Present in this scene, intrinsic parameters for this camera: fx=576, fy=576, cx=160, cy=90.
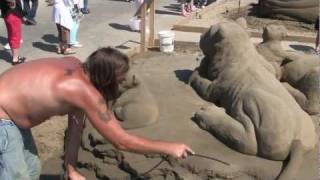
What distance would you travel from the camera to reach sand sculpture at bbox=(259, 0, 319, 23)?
11117 millimetres

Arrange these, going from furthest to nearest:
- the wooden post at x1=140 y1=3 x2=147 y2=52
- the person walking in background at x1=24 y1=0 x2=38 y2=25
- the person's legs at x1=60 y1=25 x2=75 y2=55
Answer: the person walking in background at x1=24 y1=0 x2=38 y2=25 → the person's legs at x1=60 y1=25 x2=75 y2=55 → the wooden post at x1=140 y1=3 x2=147 y2=52

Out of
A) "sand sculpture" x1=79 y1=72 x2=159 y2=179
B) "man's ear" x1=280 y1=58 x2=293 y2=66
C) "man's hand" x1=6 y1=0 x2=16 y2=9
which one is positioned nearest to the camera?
"sand sculpture" x1=79 y1=72 x2=159 y2=179

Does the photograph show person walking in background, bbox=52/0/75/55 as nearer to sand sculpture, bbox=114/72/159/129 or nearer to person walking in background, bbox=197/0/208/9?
sand sculpture, bbox=114/72/159/129

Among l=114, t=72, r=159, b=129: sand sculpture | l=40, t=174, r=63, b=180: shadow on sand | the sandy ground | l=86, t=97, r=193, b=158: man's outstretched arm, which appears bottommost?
l=40, t=174, r=63, b=180: shadow on sand

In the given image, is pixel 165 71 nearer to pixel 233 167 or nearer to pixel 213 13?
pixel 233 167

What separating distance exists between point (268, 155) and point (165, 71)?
2.24 m

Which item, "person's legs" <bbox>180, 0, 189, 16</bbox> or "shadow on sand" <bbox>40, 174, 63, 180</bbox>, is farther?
"person's legs" <bbox>180, 0, 189, 16</bbox>

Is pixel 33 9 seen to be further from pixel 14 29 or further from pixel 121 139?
pixel 121 139

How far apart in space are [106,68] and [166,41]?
6.05m

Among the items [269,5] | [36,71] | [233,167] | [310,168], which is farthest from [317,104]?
[269,5]

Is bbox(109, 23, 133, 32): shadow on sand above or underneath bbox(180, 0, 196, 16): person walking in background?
underneath

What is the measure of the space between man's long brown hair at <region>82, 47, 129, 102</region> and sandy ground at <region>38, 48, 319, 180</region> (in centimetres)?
147

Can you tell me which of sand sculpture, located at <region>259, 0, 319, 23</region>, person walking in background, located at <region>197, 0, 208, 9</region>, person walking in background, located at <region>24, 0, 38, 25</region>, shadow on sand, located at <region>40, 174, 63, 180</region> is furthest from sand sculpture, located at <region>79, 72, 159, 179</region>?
person walking in background, located at <region>197, 0, 208, 9</region>

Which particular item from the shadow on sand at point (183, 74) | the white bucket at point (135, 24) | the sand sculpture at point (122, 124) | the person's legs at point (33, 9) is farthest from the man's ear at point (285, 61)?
the person's legs at point (33, 9)
